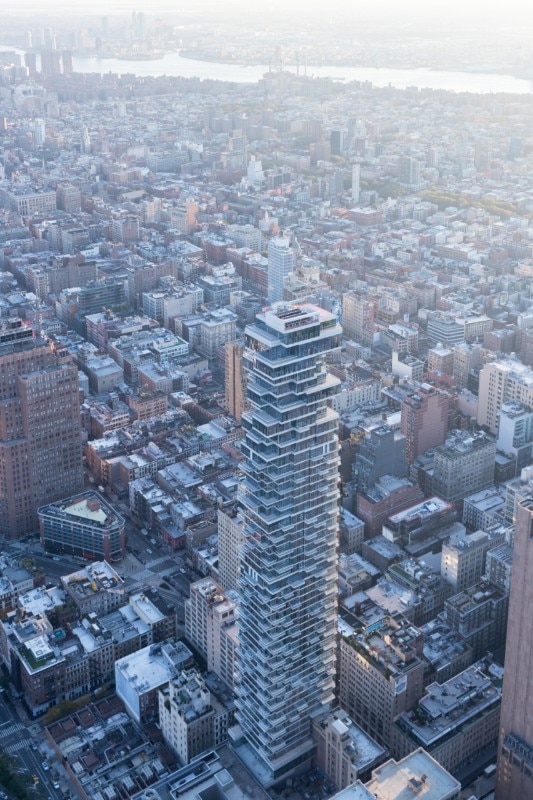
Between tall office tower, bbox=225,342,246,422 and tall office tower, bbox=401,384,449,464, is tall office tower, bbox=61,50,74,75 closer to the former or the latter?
tall office tower, bbox=225,342,246,422

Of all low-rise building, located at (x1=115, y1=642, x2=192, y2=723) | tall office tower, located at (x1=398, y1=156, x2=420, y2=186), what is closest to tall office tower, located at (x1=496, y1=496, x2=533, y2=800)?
low-rise building, located at (x1=115, y1=642, x2=192, y2=723)

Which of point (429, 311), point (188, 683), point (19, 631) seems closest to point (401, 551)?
point (188, 683)

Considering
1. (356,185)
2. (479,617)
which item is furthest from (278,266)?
(356,185)

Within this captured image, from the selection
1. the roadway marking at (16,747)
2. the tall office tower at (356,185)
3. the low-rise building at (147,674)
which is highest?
the tall office tower at (356,185)

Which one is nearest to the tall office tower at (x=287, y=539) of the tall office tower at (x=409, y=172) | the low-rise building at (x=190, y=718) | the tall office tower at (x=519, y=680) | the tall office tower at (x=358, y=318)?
the low-rise building at (x=190, y=718)

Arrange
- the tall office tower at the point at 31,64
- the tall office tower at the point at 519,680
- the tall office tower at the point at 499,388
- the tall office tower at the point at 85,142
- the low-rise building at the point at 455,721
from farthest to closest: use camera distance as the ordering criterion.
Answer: the tall office tower at the point at 31,64 < the tall office tower at the point at 85,142 < the tall office tower at the point at 499,388 < the low-rise building at the point at 455,721 < the tall office tower at the point at 519,680

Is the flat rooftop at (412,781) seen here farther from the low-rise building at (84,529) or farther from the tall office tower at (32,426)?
the tall office tower at (32,426)
